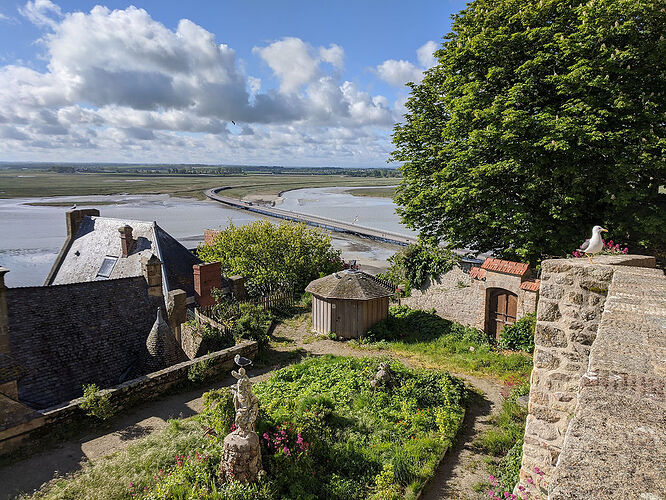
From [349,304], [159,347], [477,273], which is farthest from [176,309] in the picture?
[477,273]

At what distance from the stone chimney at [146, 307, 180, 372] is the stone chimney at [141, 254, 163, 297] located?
2392 mm

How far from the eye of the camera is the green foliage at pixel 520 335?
574 inches

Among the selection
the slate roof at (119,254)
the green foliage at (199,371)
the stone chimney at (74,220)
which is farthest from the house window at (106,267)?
the green foliage at (199,371)

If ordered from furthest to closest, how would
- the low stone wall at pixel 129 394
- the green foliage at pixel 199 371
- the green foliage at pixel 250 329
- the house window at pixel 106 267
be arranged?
the house window at pixel 106 267, the green foliage at pixel 250 329, the green foliage at pixel 199 371, the low stone wall at pixel 129 394

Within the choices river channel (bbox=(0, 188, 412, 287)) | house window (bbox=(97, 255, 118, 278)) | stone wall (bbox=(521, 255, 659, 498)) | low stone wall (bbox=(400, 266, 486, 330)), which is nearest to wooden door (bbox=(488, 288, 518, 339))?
low stone wall (bbox=(400, 266, 486, 330))

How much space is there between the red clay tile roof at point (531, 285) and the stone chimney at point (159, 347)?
12.7 meters

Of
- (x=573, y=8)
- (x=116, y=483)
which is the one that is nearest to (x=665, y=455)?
(x=116, y=483)

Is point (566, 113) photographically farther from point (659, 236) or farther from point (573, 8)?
point (659, 236)

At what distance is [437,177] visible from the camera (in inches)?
655

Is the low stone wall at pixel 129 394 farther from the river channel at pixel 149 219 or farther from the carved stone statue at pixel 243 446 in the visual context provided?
the river channel at pixel 149 219

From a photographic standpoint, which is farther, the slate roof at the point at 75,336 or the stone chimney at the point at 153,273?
the stone chimney at the point at 153,273

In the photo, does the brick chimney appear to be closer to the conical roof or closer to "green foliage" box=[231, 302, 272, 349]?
"green foliage" box=[231, 302, 272, 349]

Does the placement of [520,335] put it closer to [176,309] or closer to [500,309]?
[500,309]

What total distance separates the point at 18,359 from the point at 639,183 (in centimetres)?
1994
